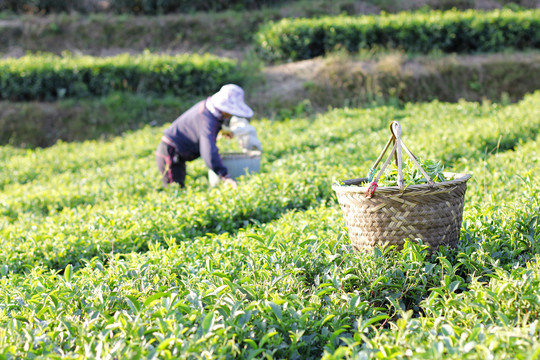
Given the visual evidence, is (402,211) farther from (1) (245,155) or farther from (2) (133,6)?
(2) (133,6)

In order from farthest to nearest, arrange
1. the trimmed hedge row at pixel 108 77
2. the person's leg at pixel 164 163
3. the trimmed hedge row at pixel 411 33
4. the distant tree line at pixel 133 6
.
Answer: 1. the distant tree line at pixel 133 6
2. the trimmed hedge row at pixel 411 33
3. the trimmed hedge row at pixel 108 77
4. the person's leg at pixel 164 163

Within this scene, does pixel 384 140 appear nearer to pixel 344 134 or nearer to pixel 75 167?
pixel 344 134

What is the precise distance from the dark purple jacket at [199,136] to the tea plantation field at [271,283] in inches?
17.8

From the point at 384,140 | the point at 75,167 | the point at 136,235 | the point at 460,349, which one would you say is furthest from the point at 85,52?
the point at 460,349

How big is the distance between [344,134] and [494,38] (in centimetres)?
846

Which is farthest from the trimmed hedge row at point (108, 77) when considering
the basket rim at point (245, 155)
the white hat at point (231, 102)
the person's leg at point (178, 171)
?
the white hat at point (231, 102)

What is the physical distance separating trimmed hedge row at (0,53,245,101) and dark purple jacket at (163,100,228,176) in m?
7.62

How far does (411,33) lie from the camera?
566 inches

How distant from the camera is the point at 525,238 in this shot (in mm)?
2885

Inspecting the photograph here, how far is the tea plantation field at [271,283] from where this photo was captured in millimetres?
1952

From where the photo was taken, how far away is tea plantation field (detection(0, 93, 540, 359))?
1952 mm

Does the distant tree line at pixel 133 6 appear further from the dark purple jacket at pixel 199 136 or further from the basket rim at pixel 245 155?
the basket rim at pixel 245 155

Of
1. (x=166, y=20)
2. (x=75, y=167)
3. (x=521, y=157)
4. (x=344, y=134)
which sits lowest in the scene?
(x=75, y=167)

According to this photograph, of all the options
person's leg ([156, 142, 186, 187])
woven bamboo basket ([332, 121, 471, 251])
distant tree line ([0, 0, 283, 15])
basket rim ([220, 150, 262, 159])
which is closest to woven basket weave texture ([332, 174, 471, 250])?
woven bamboo basket ([332, 121, 471, 251])
